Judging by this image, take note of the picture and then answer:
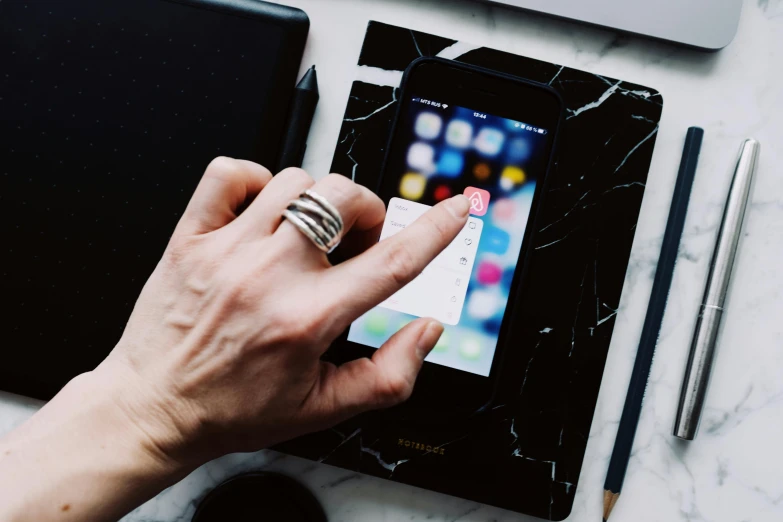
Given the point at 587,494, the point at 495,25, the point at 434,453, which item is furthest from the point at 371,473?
the point at 495,25

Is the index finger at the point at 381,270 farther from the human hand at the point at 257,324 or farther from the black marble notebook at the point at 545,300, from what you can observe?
the black marble notebook at the point at 545,300

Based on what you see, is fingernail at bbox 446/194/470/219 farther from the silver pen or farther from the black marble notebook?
the silver pen

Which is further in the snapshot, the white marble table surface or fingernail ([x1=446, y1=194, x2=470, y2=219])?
the white marble table surface

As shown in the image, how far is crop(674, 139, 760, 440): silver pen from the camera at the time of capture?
0.48 meters

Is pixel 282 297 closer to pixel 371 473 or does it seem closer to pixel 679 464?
pixel 371 473

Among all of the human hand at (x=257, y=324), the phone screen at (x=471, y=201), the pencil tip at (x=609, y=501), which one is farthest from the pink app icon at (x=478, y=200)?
the pencil tip at (x=609, y=501)

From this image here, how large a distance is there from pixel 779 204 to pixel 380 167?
1.15 ft

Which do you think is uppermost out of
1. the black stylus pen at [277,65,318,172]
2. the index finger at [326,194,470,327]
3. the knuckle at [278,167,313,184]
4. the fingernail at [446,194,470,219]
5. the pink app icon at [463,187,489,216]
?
the black stylus pen at [277,65,318,172]

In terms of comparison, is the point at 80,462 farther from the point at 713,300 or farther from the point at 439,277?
the point at 713,300

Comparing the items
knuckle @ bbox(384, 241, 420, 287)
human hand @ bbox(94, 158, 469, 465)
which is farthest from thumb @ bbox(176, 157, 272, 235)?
knuckle @ bbox(384, 241, 420, 287)

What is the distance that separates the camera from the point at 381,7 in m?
0.51

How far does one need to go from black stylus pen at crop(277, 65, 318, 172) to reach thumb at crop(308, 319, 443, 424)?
0.66 feet

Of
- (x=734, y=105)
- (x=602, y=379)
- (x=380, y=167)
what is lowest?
(x=602, y=379)

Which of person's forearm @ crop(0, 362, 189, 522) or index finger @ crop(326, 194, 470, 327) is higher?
index finger @ crop(326, 194, 470, 327)
